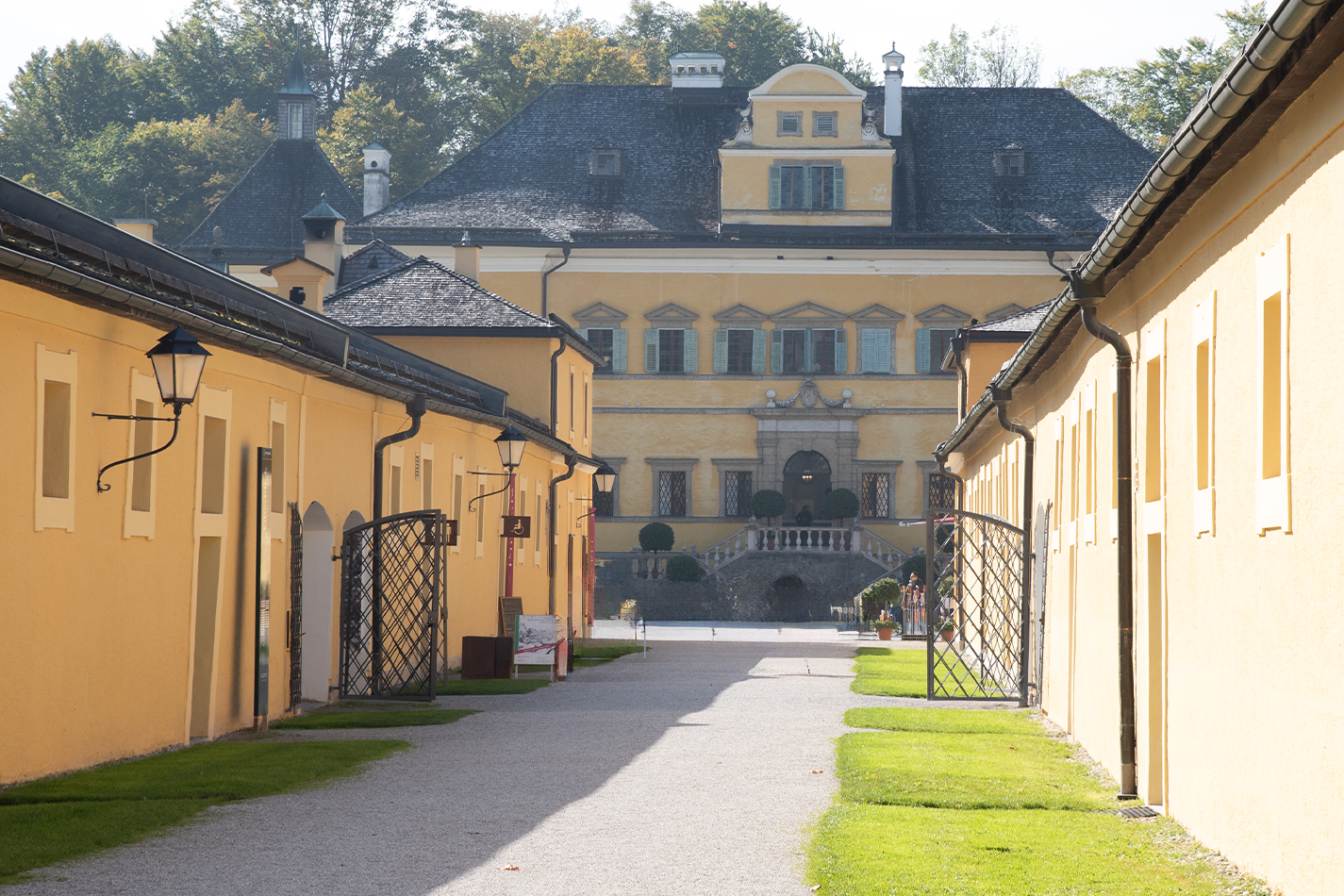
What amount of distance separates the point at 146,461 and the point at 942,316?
38.8 m

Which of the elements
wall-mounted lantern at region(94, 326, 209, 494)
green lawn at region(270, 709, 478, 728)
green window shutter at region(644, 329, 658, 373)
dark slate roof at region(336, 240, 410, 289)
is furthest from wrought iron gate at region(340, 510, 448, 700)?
green window shutter at region(644, 329, 658, 373)

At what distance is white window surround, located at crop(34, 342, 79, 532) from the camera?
36.8 ft

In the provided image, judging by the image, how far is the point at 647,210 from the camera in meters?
52.0

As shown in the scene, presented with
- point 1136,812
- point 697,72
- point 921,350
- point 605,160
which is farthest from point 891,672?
point 697,72

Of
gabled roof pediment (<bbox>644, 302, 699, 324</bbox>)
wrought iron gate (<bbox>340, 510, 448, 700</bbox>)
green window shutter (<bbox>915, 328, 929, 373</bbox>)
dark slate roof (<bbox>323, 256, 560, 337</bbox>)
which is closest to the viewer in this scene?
wrought iron gate (<bbox>340, 510, 448, 700</bbox>)

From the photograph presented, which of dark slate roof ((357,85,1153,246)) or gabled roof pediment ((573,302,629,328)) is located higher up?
dark slate roof ((357,85,1153,246))

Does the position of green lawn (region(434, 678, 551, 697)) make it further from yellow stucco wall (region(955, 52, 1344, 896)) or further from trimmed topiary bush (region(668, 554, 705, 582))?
trimmed topiary bush (region(668, 554, 705, 582))

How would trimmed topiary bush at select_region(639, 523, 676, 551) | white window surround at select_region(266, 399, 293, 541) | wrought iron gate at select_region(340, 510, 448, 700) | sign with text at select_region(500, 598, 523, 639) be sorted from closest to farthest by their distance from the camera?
white window surround at select_region(266, 399, 293, 541), wrought iron gate at select_region(340, 510, 448, 700), sign with text at select_region(500, 598, 523, 639), trimmed topiary bush at select_region(639, 523, 676, 551)

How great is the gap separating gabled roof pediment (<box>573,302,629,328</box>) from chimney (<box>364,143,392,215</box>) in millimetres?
12766

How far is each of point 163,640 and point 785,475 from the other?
38.3m

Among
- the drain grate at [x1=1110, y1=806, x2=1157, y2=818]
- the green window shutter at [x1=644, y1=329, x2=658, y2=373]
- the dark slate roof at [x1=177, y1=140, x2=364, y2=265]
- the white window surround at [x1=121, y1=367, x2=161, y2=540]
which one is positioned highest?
the dark slate roof at [x1=177, y1=140, x2=364, y2=265]

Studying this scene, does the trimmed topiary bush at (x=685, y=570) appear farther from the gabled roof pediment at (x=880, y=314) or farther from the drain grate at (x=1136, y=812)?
the drain grate at (x=1136, y=812)

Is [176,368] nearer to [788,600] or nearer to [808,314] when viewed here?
[788,600]

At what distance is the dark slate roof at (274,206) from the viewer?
54438 mm
